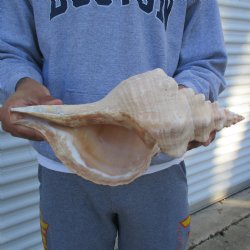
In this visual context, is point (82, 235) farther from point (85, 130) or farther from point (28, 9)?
point (28, 9)

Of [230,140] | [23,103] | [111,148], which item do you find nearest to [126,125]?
[111,148]

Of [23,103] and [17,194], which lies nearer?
[23,103]

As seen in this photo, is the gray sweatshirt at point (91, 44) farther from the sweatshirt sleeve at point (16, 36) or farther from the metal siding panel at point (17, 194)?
the metal siding panel at point (17, 194)

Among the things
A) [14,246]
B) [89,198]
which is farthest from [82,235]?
[14,246]

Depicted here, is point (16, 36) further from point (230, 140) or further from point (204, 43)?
point (230, 140)

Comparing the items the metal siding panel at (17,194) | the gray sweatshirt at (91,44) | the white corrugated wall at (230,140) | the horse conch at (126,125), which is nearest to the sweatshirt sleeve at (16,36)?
the gray sweatshirt at (91,44)

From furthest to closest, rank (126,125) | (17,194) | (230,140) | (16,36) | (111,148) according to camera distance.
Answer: (230,140) < (17,194) < (16,36) < (111,148) < (126,125)

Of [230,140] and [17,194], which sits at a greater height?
[17,194]

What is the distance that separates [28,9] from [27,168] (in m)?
1.05

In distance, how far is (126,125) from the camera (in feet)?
2.94

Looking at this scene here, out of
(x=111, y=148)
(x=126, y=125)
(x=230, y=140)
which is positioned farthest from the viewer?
(x=230, y=140)

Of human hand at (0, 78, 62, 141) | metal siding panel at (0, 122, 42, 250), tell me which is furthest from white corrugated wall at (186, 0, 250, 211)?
human hand at (0, 78, 62, 141)

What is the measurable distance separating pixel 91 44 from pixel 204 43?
33 cm

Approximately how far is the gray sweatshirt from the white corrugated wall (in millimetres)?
1702
